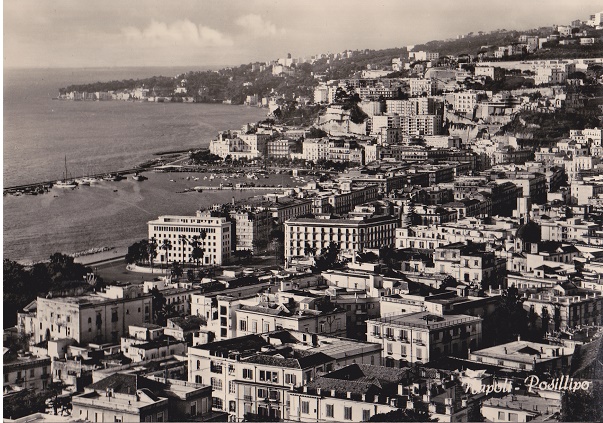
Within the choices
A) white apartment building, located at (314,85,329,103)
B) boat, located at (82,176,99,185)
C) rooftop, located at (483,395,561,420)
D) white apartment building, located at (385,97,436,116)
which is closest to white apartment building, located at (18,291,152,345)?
rooftop, located at (483,395,561,420)

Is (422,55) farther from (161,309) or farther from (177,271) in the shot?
(161,309)

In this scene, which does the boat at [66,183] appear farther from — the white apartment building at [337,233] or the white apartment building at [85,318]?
the white apartment building at [85,318]

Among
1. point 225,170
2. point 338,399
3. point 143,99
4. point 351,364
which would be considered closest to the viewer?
point 338,399

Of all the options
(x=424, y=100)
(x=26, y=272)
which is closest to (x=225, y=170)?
(x=424, y=100)

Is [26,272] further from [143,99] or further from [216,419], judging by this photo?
[143,99]

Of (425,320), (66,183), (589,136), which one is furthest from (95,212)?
(425,320)

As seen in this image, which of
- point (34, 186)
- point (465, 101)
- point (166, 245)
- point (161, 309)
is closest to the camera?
point (161, 309)
